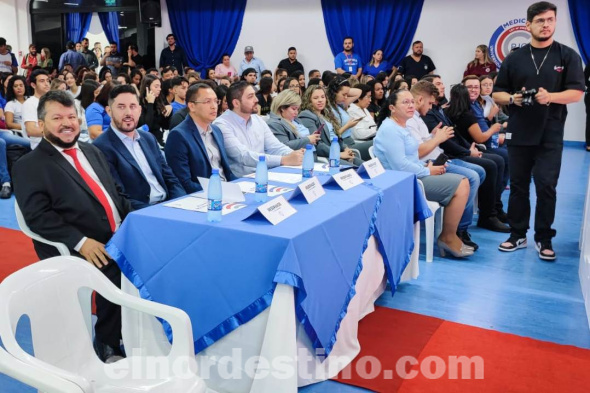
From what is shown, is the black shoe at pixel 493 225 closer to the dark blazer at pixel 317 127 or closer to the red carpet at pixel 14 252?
the dark blazer at pixel 317 127

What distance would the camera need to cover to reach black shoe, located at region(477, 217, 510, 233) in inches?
170

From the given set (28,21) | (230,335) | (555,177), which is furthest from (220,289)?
(28,21)

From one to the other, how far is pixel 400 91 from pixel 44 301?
258 centimetres

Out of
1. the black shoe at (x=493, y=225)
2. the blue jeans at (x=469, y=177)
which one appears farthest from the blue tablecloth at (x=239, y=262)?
the black shoe at (x=493, y=225)

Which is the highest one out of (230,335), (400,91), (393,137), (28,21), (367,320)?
(28,21)

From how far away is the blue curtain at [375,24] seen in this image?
9891mm

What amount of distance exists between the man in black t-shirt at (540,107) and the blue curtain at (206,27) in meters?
8.52

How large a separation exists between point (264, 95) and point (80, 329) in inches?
216

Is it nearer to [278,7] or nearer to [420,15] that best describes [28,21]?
[278,7]

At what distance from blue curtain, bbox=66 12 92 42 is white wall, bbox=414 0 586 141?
7.21 meters

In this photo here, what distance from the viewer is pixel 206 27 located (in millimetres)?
11562

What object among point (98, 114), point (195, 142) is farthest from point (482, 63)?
point (195, 142)

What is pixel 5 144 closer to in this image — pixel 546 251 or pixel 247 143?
pixel 247 143

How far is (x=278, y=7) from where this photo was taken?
11.0 meters
